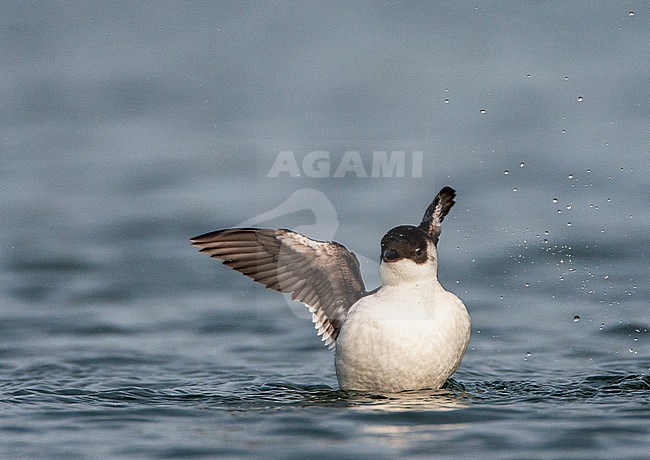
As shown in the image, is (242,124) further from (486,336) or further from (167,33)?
(486,336)

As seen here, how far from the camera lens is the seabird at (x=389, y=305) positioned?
31.3ft

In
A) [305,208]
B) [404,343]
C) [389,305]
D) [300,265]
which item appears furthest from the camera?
[305,208]

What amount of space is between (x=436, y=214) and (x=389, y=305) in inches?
42.7

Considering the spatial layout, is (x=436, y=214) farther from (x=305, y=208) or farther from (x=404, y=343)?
(x=305, y=208)

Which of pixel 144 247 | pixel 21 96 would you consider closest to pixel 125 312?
pixel 144 247

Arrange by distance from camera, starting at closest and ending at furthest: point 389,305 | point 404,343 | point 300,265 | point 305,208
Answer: point 404,343 → point 389,305 → point 300,265 → point 305,208

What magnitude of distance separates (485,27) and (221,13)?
5.36 m

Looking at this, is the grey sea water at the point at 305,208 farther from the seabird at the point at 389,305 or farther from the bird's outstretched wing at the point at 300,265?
the bird's outstretched wing at the point at 300,265

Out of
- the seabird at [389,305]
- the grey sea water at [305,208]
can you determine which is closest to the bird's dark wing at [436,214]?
the seabird at [389,305]

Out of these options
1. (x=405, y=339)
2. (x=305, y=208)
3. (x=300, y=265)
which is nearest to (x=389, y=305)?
A: (x=405, y=339)

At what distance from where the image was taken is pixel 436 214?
34.2ft

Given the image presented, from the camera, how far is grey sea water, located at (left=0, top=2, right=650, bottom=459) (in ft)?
30.4

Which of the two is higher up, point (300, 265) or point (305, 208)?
point (305, 208)

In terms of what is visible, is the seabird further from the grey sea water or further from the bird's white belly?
the grey sea water
